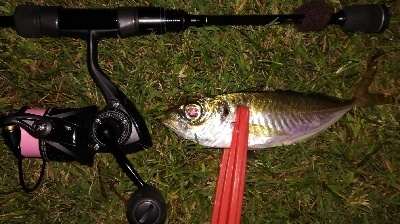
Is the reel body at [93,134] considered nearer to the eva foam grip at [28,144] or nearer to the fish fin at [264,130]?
the eva foam grip at [28,144]

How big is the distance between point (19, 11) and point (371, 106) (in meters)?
2.80

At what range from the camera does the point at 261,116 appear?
280 centimetres

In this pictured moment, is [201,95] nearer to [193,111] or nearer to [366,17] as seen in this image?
[193,111]

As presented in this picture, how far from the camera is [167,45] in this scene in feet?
10.1

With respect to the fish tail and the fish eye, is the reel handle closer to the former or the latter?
the fish eye

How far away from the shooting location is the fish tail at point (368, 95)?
118 inches

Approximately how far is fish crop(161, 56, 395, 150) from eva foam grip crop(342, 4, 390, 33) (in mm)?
576

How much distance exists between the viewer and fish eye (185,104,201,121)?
2.75 meters

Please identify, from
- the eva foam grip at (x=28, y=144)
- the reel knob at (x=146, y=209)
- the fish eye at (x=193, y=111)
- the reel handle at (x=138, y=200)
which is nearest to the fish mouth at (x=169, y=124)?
the fish eye at (x=193, y=111)

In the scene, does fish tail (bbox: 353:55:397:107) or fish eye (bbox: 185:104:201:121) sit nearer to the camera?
fish eye (bbox: 185:104:201:121)

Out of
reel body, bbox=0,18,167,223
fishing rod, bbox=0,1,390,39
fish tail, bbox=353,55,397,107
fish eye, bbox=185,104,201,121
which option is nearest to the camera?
reel body, bbox=0,18,167,223

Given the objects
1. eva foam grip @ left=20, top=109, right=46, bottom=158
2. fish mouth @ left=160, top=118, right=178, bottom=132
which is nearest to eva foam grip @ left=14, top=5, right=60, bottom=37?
eva foam grip @ left=20, top=109, right=46, bottom=158

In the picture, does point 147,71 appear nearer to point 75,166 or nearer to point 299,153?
point 75,166

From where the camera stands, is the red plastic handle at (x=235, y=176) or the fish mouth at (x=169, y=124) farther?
the fish mouth at (x=169, y=124)
